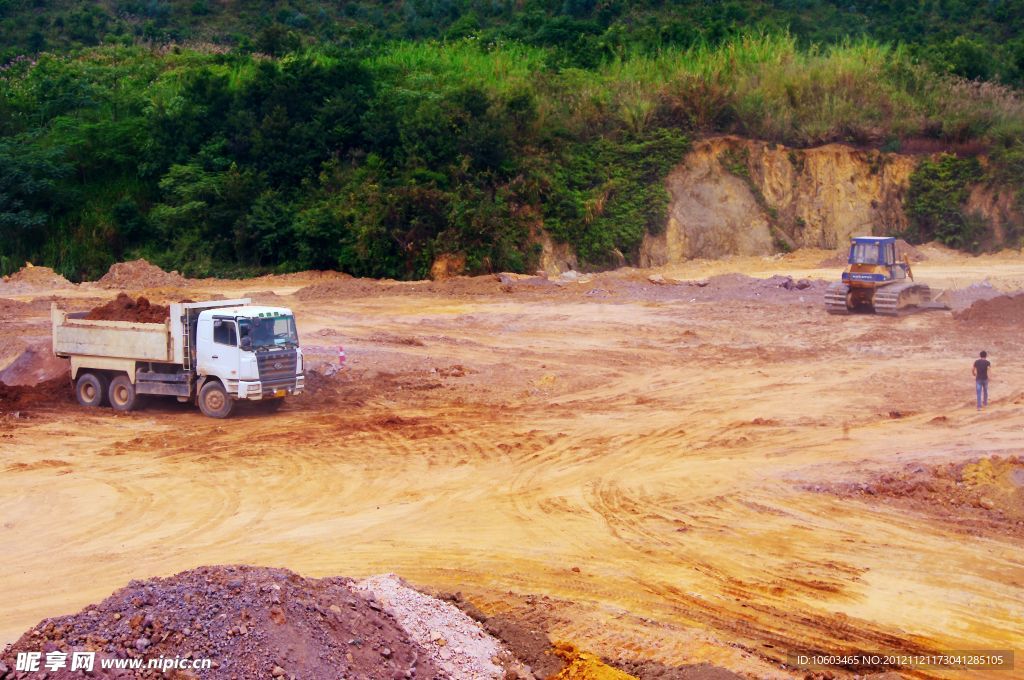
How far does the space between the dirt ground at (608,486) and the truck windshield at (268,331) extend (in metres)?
1.35

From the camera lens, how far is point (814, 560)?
12453mm

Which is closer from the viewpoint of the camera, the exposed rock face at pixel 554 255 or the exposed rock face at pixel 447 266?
the exposed rock face at pixel 447 266

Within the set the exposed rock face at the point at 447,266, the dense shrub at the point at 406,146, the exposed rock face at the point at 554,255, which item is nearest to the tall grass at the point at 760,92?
the dense shrub at the point at 406,146

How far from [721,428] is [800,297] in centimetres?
1346

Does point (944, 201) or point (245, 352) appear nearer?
point (245, 352)

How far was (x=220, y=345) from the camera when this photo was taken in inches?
762

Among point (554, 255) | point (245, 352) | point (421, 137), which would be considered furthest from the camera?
point (554, 255)

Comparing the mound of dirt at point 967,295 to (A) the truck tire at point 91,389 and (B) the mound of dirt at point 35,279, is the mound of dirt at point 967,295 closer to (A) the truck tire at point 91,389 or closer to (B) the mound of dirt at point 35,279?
(A) the truck tire at point 91,389

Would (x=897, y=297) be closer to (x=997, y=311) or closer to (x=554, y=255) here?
(x=997, y=311)

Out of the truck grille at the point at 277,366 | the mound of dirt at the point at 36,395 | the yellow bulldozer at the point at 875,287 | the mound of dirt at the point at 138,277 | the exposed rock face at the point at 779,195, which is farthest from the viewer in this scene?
the exposed rock face at the point at 779,195

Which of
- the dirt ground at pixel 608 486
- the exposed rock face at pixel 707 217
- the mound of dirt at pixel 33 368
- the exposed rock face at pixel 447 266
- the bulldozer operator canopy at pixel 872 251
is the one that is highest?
the exposed rock face at pixel 707 217

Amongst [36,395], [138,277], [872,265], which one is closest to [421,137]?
[138,277]

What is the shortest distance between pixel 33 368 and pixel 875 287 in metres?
19.7

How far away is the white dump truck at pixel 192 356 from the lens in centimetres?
1936
